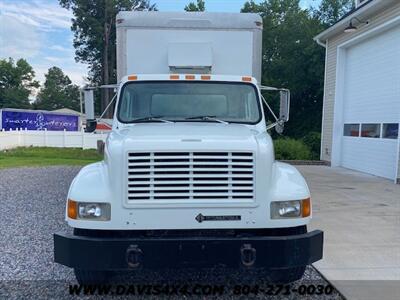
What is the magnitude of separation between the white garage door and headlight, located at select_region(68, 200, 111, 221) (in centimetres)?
947

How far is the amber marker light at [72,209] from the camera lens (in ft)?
11.5

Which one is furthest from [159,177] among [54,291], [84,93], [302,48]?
[302,48]

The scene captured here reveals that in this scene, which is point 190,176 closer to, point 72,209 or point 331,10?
point 72,209

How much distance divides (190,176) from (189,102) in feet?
5.12

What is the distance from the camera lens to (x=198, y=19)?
6195 mm

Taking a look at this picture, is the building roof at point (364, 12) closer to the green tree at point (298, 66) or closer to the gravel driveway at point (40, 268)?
the gravel driveway at point (40, 268)

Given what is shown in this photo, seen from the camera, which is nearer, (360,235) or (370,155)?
(360,235)

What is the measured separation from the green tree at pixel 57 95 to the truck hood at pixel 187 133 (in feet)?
266

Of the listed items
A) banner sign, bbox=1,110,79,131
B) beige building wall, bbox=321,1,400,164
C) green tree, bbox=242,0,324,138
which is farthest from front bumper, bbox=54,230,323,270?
banner sign, bbox=1,110,79,131

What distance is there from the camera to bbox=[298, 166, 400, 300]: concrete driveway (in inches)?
171

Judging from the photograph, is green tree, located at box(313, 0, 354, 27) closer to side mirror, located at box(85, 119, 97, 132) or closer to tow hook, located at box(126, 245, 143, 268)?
side mirror, located at box(85, 119, 97, 132)

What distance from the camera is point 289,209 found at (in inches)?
142

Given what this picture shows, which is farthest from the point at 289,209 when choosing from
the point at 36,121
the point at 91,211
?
the point at 36,121

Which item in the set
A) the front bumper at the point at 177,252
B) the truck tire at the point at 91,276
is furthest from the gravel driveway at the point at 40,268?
the front bumper at the point at 177,252
